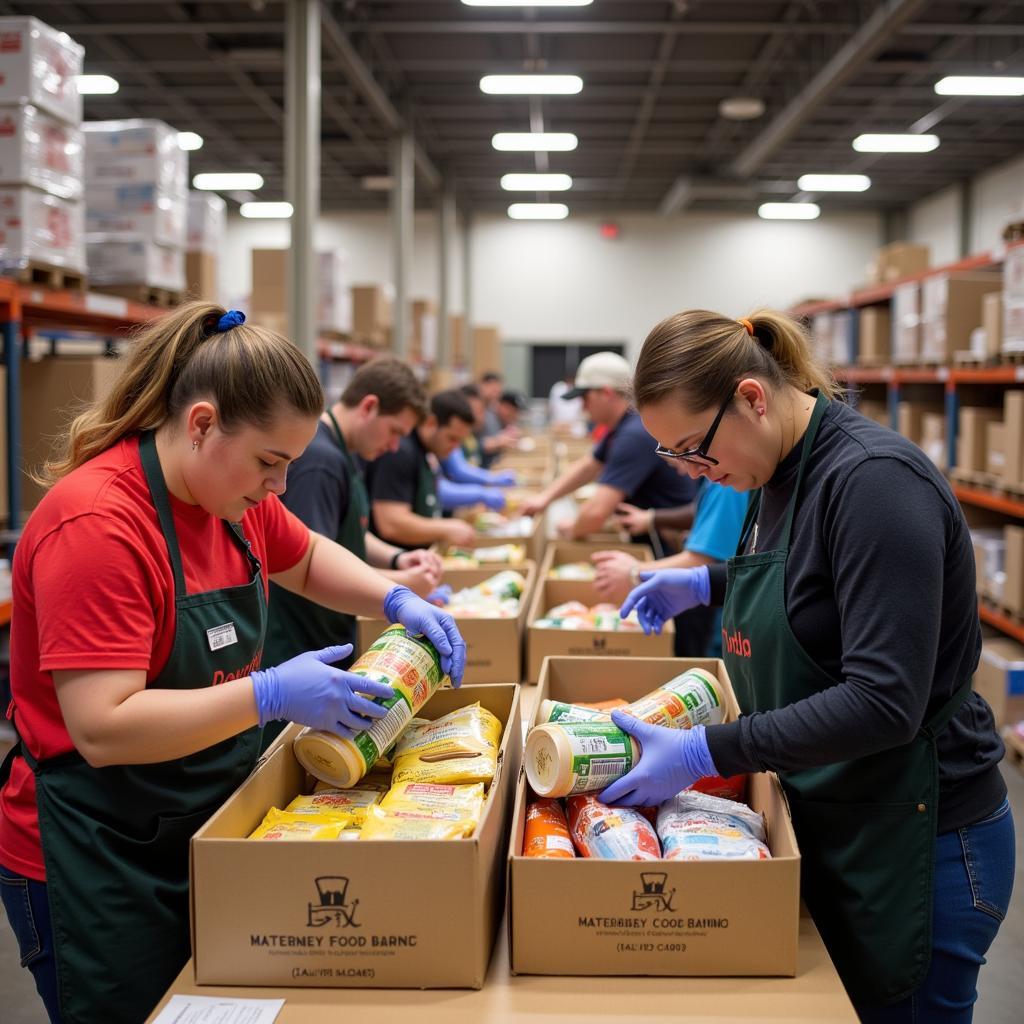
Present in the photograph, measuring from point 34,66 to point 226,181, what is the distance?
39.5 ft

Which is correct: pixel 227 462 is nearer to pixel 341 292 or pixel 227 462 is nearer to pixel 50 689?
pixel 50 689

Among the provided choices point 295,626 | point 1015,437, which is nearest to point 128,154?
point 295,626

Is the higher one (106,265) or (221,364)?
(106,265)

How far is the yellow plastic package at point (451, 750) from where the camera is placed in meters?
1.71

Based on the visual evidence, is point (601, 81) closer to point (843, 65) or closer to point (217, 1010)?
point (843, 65)

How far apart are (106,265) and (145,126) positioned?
71 cm

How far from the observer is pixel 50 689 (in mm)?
1552

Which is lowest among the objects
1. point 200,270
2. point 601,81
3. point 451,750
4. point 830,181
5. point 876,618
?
point 451,750

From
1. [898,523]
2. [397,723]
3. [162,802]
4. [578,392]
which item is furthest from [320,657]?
[578,392]

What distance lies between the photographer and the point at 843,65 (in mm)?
9336

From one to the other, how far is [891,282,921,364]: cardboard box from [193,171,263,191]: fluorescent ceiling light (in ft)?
33.2

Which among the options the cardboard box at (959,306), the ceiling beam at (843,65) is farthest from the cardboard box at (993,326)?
the ceiling beam at (843,65)

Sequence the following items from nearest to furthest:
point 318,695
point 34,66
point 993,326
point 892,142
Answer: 1. point 318,695
2. point 34,66
3. point 993,326
4. point 892,142

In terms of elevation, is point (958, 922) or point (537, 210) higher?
point (537, 210)
